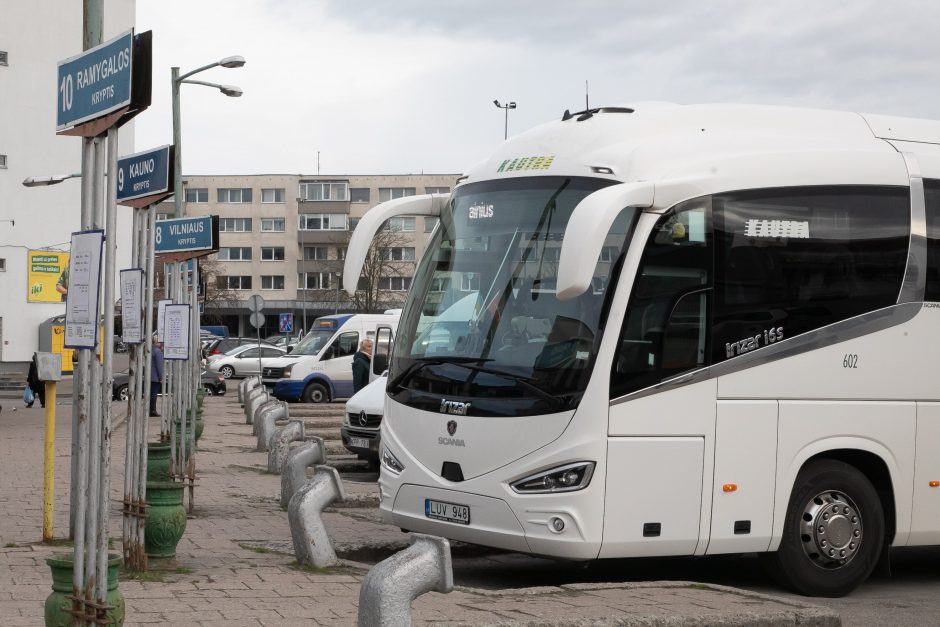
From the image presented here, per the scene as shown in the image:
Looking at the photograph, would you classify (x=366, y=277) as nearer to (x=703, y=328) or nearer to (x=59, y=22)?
(x=59, y=22)

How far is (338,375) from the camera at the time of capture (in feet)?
116

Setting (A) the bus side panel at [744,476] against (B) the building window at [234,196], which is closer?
(A) the bus side panel at [744,476]

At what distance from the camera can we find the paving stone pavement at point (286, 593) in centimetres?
766

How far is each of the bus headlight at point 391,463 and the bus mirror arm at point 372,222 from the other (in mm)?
1246

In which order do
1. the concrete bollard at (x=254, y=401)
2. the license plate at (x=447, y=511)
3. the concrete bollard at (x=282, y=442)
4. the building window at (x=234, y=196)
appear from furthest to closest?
the building window at (x=234, y=196), the concrete bollard at (x=254, y=401), the concrete bollard at (x=282, y=442), the license plate at (x=447, y=511)

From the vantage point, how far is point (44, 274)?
55.1m

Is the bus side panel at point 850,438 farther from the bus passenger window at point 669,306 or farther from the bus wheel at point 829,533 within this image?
the bus passenger window at point 669,306

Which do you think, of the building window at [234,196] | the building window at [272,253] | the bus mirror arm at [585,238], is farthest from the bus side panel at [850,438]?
the building window at [234,196]

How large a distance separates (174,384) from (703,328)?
28.1 ft

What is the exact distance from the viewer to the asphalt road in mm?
9445

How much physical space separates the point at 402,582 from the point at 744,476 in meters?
3.97

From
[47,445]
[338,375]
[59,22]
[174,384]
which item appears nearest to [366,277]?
[59,22]

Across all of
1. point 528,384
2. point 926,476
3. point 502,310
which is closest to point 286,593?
point 528,384

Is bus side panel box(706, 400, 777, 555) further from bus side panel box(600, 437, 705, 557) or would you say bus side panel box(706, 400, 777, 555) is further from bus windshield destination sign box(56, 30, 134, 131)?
bus windshield destination sign box(56, 30, 134, 131)
